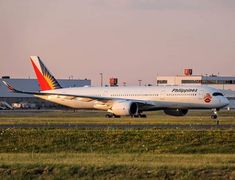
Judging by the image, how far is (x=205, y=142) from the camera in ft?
134

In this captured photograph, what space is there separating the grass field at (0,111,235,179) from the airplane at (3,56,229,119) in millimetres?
37703

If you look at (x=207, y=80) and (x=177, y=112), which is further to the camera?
(x=207, y=80)

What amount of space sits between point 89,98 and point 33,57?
13.4 m

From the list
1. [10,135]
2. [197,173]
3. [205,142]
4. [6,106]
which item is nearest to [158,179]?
[197,173]

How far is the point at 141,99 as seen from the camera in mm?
88875

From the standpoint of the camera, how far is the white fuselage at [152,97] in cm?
8500

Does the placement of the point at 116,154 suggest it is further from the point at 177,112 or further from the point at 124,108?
the point at 177,112

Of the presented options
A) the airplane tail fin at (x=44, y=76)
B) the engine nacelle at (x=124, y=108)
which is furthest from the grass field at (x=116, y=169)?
the airplane tail fin at (x=44, y=76)

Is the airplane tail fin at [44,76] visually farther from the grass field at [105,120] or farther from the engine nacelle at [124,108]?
the engine nacelle at [124,108]

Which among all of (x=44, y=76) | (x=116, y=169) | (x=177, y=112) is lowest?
(x=116, y=169)

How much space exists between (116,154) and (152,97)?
52.3 m

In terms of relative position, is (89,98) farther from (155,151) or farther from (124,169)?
(124,169)

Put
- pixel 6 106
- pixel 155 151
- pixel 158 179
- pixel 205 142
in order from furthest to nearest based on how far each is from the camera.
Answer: pixel 6 106
pixel 205 142
pixel 155 151
pixel 158 179

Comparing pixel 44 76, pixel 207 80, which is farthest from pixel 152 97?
pixel 207 80
